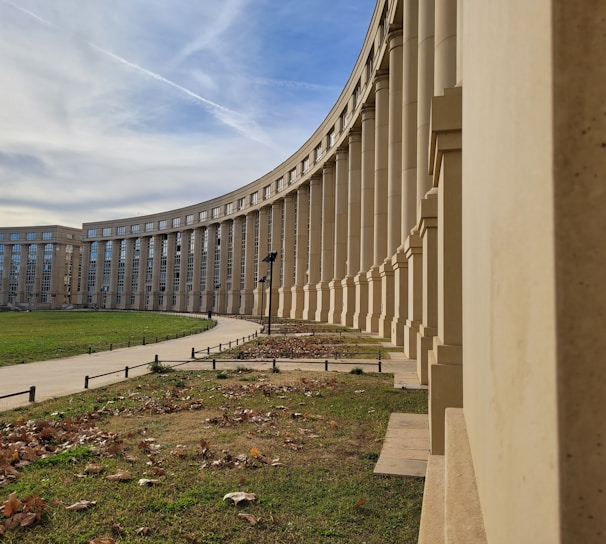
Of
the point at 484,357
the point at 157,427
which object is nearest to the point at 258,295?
the point at 157,427

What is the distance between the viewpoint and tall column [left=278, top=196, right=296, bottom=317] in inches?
2667

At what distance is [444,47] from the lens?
1630cm

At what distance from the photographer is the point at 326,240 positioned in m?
54.0

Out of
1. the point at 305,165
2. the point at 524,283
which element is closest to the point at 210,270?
the point at 305,165

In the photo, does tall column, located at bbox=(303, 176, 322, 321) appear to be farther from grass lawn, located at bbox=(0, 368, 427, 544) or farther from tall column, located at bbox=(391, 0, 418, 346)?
grass lawn, located at bbox=(0, 368, 427, 544)

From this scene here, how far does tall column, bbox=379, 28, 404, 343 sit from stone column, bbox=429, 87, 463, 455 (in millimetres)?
20971

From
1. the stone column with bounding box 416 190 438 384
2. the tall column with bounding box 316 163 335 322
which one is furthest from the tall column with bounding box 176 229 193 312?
the stone column with bounding box 416 190 438 384

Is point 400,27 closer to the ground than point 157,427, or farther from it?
farther from it

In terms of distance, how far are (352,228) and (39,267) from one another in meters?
125

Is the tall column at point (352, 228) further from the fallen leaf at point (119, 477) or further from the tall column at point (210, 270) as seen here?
the tall column at point (210, 270)

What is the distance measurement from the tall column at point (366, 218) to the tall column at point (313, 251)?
17.2 m

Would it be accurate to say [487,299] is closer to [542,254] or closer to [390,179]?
[542,254]

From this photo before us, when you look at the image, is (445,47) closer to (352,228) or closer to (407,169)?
(407,169)

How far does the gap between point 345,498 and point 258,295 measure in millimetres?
72850
